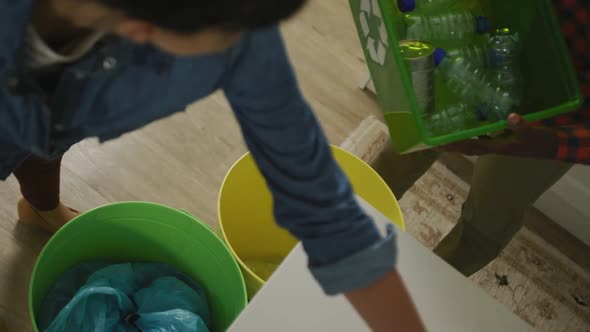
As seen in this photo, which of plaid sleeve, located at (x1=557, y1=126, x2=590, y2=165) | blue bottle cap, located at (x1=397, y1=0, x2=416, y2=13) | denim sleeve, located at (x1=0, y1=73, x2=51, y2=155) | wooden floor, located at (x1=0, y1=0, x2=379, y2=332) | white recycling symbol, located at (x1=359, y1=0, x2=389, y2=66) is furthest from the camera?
wooden floor, located at (x1=0, y1=0, x2=379, y2=332)

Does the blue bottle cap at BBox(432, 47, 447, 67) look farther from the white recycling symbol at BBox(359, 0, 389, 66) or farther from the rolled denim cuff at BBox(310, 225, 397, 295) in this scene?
the rolled denim cuff at BBox(310, 225, 397, 295)

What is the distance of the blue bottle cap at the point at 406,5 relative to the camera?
1160 mm

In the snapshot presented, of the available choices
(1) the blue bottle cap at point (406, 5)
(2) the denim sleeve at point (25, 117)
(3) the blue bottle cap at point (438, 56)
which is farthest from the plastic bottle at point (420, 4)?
(2) the denim sleeve at point (25, 117)

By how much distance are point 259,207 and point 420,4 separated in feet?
1.77

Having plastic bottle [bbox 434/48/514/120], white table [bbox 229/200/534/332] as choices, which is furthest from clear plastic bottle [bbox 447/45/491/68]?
white table [bbox 229/200/534/332]

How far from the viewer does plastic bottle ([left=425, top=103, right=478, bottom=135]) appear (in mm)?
1127

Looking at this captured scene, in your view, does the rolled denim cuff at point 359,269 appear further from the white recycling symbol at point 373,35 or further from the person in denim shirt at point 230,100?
the white recycling symbol at point 373,35

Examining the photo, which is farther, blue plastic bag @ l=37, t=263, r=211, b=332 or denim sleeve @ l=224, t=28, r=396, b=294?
blue plastic bag @ l=37, t=263, r=211, b=332

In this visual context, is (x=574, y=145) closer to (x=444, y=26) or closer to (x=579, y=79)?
(x=579, y=79)

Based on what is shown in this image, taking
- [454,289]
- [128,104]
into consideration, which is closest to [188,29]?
[128,104]

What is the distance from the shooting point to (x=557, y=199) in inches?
60.2

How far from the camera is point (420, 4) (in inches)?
46.9

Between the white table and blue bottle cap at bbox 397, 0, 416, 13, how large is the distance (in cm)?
49

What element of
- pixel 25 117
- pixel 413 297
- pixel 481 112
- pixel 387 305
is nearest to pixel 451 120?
pixel 481 112
